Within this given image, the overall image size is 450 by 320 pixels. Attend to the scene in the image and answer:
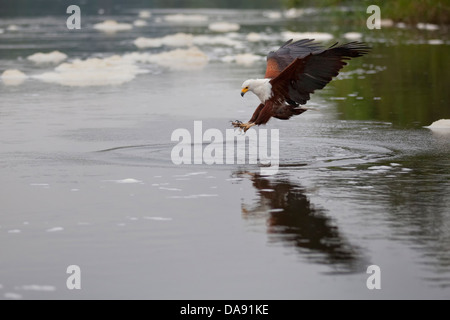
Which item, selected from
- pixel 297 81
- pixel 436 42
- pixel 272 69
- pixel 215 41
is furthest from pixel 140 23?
pixel 297 81

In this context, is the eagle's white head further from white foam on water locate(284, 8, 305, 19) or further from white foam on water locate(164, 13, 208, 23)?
white foam on water locate(284, 8, 305, 19)

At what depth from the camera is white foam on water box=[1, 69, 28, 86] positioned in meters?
26.5

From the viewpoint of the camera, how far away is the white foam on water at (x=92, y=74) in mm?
26484

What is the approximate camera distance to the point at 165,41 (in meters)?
41.8

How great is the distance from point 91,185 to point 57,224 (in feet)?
6.56

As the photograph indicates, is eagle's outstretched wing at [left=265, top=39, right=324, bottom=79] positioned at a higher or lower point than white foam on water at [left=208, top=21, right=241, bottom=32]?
lower

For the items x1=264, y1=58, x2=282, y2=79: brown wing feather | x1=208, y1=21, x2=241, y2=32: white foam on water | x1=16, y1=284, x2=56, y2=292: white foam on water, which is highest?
x1=208, y1=21, x2=241, y2=32: white foam on water

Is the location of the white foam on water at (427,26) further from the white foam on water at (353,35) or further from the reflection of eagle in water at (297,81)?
the reflection of eagle in water at (297,81)

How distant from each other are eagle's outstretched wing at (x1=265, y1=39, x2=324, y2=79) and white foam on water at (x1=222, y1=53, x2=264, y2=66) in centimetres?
1636

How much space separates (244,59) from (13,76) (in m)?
8.20

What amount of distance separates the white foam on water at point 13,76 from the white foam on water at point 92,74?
0.40 meters

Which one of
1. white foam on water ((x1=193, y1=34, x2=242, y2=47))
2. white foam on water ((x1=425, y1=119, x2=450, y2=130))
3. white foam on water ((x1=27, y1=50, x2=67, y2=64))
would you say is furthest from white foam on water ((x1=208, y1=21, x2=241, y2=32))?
white foam on water ((x1=425, y1=119, x2=450, y2=130))

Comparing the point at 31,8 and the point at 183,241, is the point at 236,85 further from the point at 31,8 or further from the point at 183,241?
the point at 31,8

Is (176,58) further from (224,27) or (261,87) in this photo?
(261,87)
